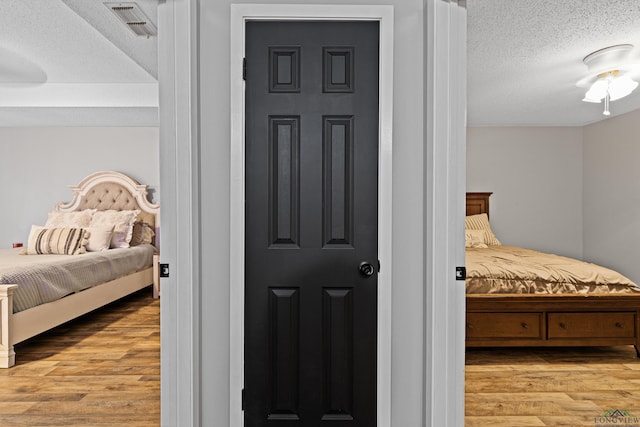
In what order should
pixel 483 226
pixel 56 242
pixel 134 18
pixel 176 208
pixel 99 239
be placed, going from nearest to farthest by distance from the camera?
pixel 176 208 < pixel 134 18 < pixel 56 242 < pixel 99 239 < pixel 483 226

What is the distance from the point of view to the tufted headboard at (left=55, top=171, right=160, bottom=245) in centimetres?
589

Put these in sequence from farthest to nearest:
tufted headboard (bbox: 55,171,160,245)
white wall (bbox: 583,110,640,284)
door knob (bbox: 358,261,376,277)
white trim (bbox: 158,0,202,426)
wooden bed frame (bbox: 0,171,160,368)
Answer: tufted headboard (bbox: 55,171,160,245)
white wall (bbox: 583,110,640,284)
wooden bed frame (bbox: 0,171,160,368)
door knob (bbox: 358,261,376,277)
white trim (bbox: 158,0,202,426)

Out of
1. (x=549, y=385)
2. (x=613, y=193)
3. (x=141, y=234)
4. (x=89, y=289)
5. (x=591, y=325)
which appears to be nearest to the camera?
(x=549, y=385)

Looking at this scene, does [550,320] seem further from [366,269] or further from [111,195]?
[111,195]

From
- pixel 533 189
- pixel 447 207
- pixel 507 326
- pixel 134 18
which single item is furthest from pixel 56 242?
pixel 533 189

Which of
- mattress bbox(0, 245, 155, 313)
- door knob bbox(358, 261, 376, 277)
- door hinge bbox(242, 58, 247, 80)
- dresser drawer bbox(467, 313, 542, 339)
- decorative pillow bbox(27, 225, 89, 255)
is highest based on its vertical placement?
door hinge bbox(242, 58, 247, 80)

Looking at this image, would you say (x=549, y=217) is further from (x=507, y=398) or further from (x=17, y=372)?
(x=17, y=372)

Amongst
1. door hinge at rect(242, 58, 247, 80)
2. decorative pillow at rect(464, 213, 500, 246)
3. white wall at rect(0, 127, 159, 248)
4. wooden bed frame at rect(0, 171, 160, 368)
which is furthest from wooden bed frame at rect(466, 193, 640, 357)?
white wall at rect(0, 127, 159, 248)

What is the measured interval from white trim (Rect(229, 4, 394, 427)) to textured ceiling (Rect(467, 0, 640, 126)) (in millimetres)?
1009

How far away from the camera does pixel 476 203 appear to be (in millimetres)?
5934

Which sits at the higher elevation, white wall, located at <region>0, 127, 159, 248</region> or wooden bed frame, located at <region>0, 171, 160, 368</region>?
→ white wall, located at <region>0, 127, 159, 248</region>

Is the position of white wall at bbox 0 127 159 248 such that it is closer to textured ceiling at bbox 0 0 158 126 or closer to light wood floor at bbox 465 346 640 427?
textured ceiling at bbox 0 0 158 126

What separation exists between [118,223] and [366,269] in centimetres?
451

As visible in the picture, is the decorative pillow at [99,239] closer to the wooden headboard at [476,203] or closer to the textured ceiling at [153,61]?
the textured ceiling at [153,61]
